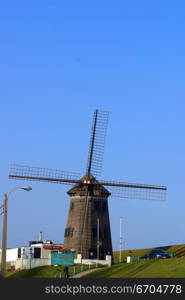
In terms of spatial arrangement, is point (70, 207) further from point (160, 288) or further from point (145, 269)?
point (160, 288)

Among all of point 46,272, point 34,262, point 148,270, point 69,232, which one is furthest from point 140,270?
point 69,232

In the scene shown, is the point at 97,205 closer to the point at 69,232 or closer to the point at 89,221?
the point at 89,221

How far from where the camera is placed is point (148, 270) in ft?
237

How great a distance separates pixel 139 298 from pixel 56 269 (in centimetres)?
5728

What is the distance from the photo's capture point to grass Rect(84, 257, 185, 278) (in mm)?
67438

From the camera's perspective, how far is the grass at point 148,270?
6744 centimetres

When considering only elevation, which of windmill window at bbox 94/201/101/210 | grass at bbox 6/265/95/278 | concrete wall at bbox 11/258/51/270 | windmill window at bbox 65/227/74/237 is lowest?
grass at bbox 6/265/95/278

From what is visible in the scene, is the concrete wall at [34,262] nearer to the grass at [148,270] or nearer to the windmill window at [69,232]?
the windmill window at [69,232]

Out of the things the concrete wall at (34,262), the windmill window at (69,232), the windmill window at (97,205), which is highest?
the windmill window at (97,205)

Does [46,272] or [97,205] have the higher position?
[97,205]

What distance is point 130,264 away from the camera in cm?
8050

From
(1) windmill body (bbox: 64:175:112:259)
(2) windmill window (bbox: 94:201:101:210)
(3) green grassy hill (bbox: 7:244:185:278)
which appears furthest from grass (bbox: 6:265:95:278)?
(2) windmill window (bbox: 94:201:101:210)

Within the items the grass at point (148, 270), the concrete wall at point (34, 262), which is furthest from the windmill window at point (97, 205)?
the grass at point (148, 270)

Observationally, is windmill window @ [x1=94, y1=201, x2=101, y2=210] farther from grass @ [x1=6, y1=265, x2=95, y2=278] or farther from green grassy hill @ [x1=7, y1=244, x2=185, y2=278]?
green grassy hill @ [x1=7, y1=244, x2=185, y2=278]
